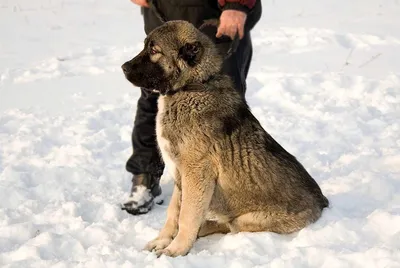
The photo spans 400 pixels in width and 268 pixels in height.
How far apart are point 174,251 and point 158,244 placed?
7.7 inches

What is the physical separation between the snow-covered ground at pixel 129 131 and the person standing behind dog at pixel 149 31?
163mm

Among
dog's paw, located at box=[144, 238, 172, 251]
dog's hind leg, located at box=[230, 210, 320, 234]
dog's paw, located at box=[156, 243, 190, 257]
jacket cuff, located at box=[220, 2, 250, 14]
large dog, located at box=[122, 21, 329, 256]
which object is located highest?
jacket cuff, located at box=[220, 2, 250, 14]

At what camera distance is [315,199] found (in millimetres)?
3420

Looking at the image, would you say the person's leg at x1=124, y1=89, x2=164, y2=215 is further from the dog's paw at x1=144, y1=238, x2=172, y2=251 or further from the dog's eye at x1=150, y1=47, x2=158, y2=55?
the dog's eye at x1=150, y1=47, x2=158, y2=55

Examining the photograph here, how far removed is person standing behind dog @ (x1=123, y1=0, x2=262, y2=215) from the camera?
3.56m

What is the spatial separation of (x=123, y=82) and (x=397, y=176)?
402 cm

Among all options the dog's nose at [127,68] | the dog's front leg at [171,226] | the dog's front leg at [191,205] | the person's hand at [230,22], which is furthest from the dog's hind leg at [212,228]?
the person's hand at [230,22]

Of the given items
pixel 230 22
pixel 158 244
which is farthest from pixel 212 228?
pixel 230 22

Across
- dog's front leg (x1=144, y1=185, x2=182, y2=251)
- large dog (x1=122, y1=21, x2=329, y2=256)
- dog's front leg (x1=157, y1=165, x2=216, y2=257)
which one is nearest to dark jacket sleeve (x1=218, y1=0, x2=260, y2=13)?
large dog (x1=122, y1=21, x2=329, y2=256)

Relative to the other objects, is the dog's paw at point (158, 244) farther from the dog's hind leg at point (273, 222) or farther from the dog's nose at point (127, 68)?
the dog's nose at point (127, 68)

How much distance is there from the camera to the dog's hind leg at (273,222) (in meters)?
3.28

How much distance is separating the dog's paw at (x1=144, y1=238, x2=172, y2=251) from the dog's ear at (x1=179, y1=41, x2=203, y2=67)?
1110 millimetres

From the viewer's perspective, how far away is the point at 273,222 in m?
3.28

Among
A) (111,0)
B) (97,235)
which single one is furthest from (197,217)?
(111,0)
